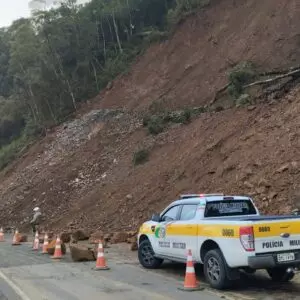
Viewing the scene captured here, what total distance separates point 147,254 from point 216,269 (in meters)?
3.22

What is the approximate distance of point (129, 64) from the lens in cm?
4072

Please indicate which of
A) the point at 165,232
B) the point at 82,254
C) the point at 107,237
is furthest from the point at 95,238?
the point at 165,232

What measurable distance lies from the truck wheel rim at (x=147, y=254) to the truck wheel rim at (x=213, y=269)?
2771 millimetres

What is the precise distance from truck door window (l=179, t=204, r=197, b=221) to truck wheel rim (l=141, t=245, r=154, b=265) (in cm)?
168

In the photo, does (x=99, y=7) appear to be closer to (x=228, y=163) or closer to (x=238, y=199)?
(x=228, y=163)

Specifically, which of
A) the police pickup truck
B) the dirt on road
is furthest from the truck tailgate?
the dirt on road

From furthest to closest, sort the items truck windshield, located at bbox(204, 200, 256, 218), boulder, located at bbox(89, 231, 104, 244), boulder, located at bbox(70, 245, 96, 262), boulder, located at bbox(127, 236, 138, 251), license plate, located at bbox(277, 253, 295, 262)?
1. boulder, located at bbox(89, 231, 104, 244)
2. boulder, located at bbox(127, 236, 138, 251)
3. boulder, located at bbox(70, 245, 96, 262)
4. truck windshield, located at bbox(204, 200, 256, 218)
5. license plate, located at bbox(277, 253, 295, 262)

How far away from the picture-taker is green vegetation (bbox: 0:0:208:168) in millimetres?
41938

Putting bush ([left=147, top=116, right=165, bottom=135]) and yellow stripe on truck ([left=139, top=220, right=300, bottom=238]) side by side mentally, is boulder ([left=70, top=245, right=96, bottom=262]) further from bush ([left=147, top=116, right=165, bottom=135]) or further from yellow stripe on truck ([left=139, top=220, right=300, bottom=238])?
bush ([left=147, top=116, right=165, bottom=135])

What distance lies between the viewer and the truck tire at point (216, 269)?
9352mm

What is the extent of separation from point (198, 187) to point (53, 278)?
377 inches

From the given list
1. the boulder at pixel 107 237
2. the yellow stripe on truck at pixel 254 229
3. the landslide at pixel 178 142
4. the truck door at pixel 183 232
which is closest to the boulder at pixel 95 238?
the boulder at pixel 107 237

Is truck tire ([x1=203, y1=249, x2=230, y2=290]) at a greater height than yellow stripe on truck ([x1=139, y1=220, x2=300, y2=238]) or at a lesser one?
lesser

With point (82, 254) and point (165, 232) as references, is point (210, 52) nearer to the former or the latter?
point (82, 254)
